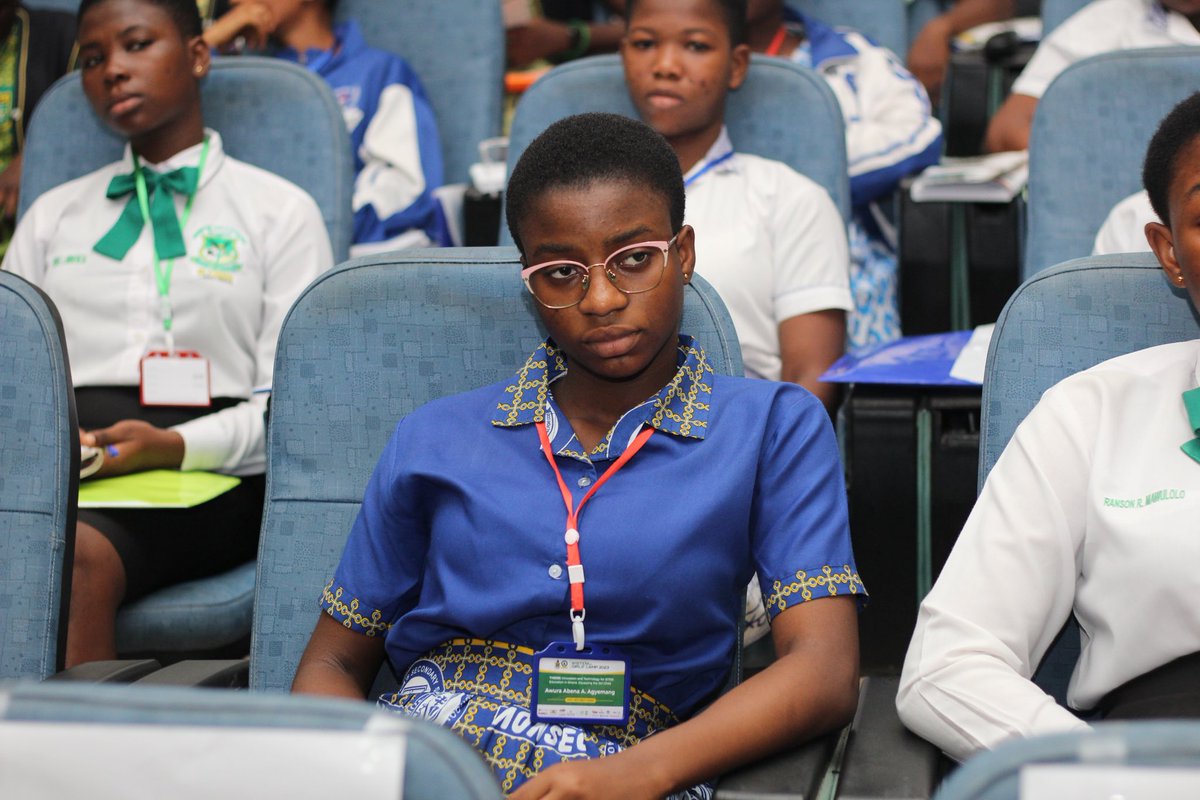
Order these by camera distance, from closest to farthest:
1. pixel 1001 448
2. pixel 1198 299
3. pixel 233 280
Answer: pixel 1198 299 → pixel 1001 448 → pixel 233 280

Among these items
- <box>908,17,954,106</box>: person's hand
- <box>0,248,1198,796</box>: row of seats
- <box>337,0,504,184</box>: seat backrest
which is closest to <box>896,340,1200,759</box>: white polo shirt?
<box>0,248,1198,796</box>: row of seats

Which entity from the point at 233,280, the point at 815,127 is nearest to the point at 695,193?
the point at 815,127

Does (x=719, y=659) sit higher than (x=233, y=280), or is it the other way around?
(x=233, y=280)

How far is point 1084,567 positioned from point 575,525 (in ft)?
1.64

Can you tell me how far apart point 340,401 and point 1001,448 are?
0.76m

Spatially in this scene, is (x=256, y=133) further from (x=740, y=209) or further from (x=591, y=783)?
(x=591, y=783)

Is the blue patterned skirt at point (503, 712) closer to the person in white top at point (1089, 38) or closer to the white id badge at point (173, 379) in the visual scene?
the white id badge at point (173, 379)

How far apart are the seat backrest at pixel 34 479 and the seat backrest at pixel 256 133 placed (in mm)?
916

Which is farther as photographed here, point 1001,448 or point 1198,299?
point 1001,448

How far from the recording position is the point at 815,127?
2555 mm

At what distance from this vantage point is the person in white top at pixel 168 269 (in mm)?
2207

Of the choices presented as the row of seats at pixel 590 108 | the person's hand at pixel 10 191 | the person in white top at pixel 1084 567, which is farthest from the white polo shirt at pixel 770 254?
the person's hand at pixel 10 191

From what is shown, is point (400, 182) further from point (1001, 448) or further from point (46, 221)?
point (1001, 448)

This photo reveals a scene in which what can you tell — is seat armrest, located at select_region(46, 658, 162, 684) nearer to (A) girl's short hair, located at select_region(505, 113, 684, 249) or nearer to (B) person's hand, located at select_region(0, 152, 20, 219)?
(A) girl's short hair, located at select_region(505, 113, 684, 249)
